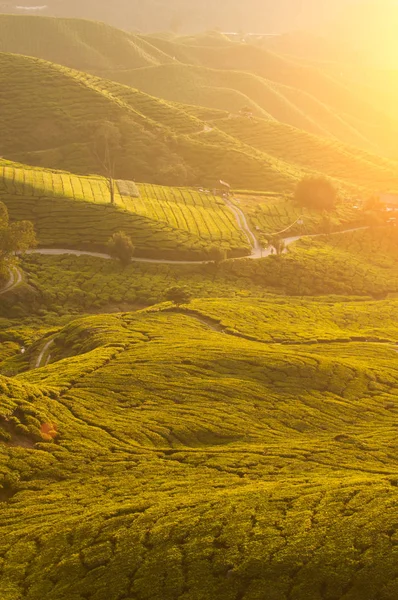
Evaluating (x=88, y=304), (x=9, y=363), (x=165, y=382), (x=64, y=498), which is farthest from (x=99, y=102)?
(x=64, y=498)

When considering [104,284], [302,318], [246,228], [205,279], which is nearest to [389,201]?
[246,228]

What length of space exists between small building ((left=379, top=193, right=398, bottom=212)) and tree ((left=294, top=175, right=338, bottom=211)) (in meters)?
12.7

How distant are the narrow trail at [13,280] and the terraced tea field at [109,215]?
44.6 ft

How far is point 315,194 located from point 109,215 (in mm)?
53020

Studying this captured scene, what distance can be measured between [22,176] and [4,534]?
11100cm

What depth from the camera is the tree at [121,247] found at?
113 m

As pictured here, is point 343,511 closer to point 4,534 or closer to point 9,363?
point 4,534

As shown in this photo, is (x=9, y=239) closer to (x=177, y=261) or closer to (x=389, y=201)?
(x=177, y=261)

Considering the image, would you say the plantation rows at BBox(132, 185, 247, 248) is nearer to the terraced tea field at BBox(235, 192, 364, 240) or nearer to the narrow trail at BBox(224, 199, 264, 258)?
the narrow trail at BBox(224, 199, 264, 258)

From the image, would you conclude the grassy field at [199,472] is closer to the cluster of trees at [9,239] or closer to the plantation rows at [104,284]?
the plantation rows at [104,284]

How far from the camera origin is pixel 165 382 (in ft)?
185

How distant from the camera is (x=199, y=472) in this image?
4053 cm

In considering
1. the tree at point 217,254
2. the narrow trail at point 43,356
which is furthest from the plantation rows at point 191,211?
the narrow trail at point 43,356

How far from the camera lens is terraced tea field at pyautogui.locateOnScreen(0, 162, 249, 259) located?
396 feet
